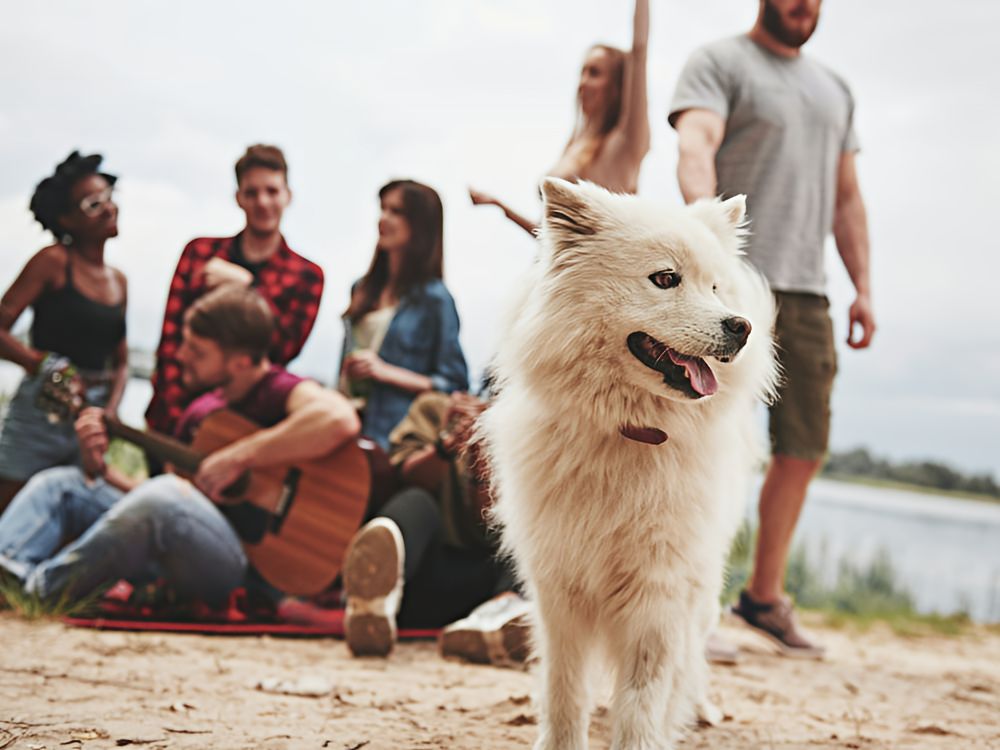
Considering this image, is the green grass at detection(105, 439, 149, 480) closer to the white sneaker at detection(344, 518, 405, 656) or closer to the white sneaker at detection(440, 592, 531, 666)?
the white sneaker at detection(344, 518, 405, 656)

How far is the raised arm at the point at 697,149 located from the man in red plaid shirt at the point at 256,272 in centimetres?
203

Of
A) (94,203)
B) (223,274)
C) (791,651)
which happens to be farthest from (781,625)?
(94,203)

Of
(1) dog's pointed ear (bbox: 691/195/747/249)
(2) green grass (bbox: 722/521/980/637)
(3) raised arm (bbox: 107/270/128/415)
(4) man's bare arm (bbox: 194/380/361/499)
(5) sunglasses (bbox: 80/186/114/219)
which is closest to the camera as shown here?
(1) dog's pointed ear (bbox: 691/195/747/249)

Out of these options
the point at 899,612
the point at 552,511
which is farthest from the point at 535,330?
the point at 899,612

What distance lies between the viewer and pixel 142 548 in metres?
3.72

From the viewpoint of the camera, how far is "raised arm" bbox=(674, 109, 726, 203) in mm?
3158

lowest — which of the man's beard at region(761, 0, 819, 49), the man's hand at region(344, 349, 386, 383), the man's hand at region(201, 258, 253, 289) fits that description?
the man's hand at region(344, 349, 386, 383)

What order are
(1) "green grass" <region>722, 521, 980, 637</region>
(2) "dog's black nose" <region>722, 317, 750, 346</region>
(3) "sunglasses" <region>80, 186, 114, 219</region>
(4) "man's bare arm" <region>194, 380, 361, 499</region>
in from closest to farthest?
(2) "dog's black nose" <region>722, 317, 750, 346</region>, (4) "man's bare arm" <region>194, 380, 361, 499</region>, (3) "sunglasses" <region>80, 186, 114, 219</region>, (1) "green grass" <region>722, 521, 980, 637</region>

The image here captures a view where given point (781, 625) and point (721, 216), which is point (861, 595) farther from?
point (721, 216)

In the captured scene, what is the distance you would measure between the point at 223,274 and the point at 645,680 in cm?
310

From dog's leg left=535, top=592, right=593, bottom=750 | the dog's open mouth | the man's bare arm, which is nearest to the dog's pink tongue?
the dog's open mouth

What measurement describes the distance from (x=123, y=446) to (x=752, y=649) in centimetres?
324

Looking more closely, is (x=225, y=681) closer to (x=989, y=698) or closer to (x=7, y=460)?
(x=7, y=460)

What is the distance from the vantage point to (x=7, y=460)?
13.7 feet
